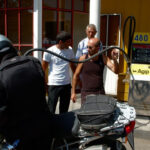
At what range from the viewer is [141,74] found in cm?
480

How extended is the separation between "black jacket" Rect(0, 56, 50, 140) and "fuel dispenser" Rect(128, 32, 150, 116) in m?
3.04

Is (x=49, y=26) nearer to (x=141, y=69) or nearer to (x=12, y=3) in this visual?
(x=12, y=3)

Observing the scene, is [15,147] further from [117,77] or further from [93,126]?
[117,77]

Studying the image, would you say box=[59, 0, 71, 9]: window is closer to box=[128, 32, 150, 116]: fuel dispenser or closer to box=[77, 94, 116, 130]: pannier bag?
box=[128, 32, 150, 116]: fuel dispenser

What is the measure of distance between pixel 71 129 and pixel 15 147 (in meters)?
0.51

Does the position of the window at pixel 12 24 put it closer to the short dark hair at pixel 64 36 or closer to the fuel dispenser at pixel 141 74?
the short dark hair at pixel 64 36

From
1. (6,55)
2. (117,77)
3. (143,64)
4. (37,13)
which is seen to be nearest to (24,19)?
(37,13)

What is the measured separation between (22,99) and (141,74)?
10.9 ft

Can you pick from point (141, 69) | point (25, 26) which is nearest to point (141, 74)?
point (141, 69)

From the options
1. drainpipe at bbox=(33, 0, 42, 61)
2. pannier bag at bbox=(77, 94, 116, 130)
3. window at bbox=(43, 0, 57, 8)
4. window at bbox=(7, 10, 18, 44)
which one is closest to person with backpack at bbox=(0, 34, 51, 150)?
pannier bag at bbox=(77, 94, 116, 130)

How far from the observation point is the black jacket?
6.23 feet

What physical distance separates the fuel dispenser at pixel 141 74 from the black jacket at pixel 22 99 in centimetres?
304

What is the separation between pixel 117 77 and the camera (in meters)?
6.32

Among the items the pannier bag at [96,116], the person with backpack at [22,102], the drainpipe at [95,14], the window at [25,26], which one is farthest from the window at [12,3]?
the pannier bag at [96,116]
